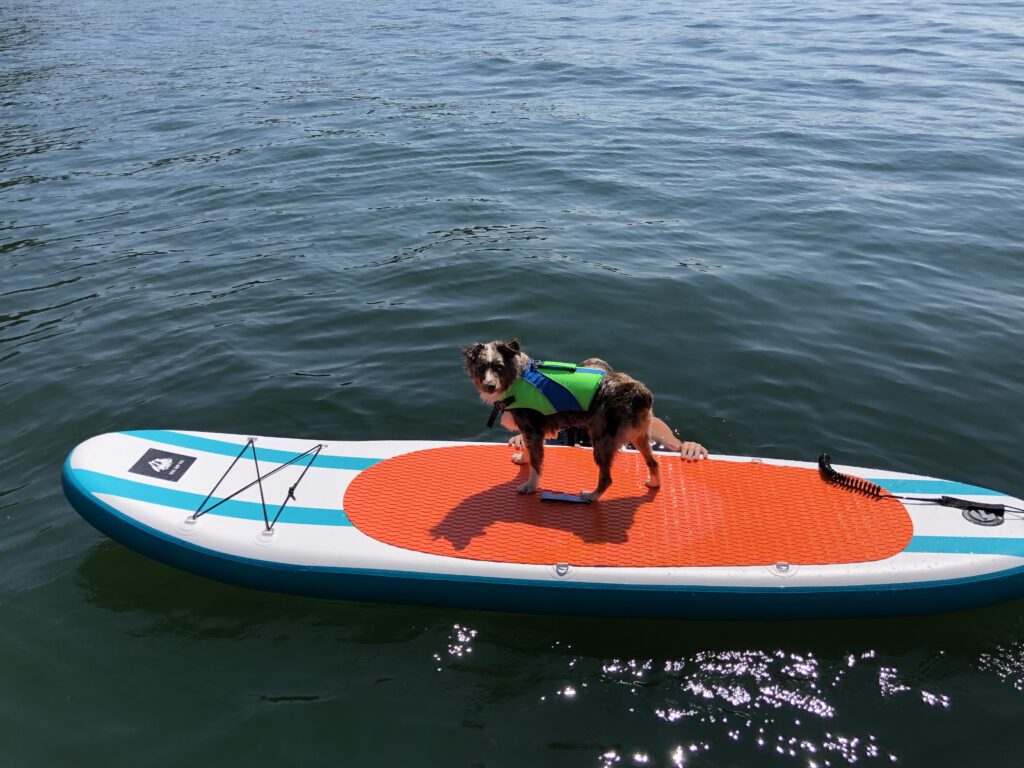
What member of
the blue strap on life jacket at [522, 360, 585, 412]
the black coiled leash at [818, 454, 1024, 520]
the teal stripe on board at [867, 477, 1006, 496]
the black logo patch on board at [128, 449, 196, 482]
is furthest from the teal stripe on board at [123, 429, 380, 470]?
the teal stripe on board at [867, 477, 1006, 496]

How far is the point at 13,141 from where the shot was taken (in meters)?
21.1

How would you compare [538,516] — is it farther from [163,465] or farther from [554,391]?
[163,465]

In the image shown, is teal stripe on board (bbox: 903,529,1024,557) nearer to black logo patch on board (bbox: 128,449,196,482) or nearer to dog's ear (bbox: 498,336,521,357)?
dog's ear (bbox: 498,336,521,357)

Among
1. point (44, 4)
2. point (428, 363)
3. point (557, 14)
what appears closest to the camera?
point (428, 363)

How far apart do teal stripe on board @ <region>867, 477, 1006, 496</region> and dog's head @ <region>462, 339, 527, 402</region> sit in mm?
4015

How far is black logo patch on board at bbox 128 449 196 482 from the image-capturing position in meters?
8.23

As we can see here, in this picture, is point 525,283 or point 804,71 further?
point 804,71

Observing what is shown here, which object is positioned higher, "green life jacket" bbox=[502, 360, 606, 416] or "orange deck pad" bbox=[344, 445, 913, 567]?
"green life jacket" bbox=[502, 360, 606, 416]

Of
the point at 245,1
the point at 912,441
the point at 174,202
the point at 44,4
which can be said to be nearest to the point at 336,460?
the point at 912,441

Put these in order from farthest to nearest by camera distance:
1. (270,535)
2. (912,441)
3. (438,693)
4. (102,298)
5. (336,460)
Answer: (102,298) < (912,441) < (336,460) < (270,535) < (438,693)

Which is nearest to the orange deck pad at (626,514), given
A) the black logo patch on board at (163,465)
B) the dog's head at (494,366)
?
the dog's head at (494,366)

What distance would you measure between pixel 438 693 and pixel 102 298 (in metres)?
10.1

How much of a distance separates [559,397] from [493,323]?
5.65 meters

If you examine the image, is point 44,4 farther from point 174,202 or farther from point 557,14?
point 174,202
